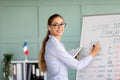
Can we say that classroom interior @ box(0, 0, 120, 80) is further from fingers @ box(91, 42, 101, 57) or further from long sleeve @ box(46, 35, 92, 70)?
long sleeve @ box(46, 35, 92, 70)

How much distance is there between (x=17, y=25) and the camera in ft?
16.3

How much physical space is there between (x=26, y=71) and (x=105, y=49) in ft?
6.62

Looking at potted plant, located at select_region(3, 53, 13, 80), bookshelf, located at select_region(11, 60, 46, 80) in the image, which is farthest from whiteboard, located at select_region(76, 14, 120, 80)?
potted plant, located at select_region(3, 53, 13, 80)

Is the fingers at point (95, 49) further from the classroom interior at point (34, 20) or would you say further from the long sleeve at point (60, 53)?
the classroom interior at point (34, 20)

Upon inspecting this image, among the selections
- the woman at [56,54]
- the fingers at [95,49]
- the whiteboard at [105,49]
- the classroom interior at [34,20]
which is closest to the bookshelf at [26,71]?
the classroom interior at [34,20]

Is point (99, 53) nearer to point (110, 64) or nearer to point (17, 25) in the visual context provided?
point (110, 64)

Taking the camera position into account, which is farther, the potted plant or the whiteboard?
the potted plant

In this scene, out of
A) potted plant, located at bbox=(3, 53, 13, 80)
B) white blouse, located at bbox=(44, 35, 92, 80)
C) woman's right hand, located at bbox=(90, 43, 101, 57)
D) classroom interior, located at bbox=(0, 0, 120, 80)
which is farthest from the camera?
classroom interior, located at bbox=(0, 0, 120, 80)

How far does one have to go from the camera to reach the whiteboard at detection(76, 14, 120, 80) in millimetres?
3080

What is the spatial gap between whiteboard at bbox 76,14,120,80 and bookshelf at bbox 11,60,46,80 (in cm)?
164

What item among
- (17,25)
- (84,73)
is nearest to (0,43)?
(17,25)

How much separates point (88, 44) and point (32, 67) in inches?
70.1

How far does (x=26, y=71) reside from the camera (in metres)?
4.81

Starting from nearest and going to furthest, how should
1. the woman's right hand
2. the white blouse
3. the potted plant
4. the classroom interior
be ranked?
the white blouse, the woman's right hand, the potted plant, the classroom interior
